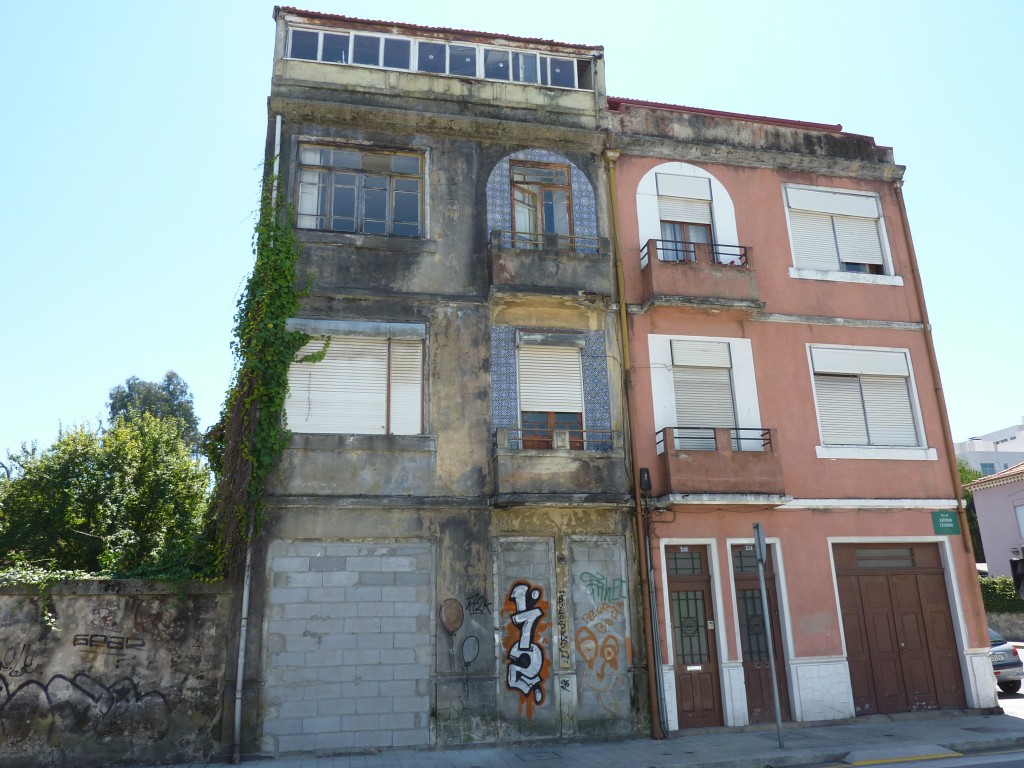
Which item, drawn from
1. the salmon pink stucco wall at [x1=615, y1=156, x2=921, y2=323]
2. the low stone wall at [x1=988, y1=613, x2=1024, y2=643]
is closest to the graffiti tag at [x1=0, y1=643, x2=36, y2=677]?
the salmon pink stucco wall at [x1=615, y1=156, x2=921, y2=323]

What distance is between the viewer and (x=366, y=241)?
1337 cm

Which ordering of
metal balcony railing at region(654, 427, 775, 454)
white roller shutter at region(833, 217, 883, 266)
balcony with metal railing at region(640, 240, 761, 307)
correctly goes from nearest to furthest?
metal balcony railing at region(654, 427, 775, 454) < balcony with metal railing at region(640, 240, 761, 307) < white roller shutter at region(833, 217, 883, 266)

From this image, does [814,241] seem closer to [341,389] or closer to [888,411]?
[888,411]

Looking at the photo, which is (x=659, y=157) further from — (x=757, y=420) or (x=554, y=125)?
(x=757, y=420)

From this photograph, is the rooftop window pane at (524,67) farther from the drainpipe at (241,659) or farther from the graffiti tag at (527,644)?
the drainpipe at (241,659)

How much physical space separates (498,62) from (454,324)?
5891 mm

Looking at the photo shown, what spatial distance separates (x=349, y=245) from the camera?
13.3 meters

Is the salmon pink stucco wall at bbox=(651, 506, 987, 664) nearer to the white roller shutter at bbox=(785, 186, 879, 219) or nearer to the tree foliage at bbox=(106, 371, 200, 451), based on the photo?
the white roller shutter at bbox=(785, 186, 879, 219)

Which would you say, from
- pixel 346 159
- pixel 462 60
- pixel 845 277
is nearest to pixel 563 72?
pixel 462 60

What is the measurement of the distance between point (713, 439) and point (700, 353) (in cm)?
170

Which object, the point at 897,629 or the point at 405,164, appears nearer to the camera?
the point at 897,629

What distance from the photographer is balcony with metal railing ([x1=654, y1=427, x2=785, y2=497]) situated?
42.5ft

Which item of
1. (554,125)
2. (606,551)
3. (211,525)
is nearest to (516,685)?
(606,551)

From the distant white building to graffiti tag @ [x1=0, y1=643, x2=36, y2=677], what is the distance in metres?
70.7
